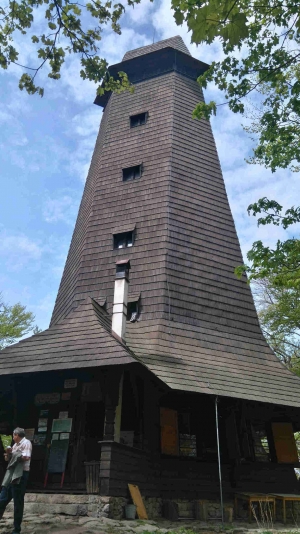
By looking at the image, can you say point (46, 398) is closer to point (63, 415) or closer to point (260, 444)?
point (63, 415)

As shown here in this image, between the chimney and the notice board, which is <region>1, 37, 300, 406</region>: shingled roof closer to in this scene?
the chimney

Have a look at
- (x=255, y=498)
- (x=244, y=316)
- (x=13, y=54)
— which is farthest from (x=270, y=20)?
(x=255, y=498)

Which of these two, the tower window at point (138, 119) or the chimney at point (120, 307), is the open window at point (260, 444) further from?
the tower window at point (138, 119)

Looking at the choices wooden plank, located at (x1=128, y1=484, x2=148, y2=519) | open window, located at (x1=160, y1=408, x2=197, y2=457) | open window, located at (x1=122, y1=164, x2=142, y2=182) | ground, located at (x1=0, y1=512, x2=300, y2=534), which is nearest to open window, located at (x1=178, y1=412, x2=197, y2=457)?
open window, located at (x1=160, y1=408, x2=197, y2=457)

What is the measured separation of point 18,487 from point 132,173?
950cm

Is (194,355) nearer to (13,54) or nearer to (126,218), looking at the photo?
(126,218)

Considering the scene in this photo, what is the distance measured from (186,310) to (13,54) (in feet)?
20.6

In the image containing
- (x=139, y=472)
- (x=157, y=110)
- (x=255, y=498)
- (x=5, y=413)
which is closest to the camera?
(x=139, y=472)

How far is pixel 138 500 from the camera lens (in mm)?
6789

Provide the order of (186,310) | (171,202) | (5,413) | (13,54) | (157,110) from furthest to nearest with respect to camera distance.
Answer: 1. (157,110)
2. (171,202)
3. (186,310)
4. (5,413)
5. (13,54)

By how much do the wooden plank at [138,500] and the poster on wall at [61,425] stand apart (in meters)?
1.50

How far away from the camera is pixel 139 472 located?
7.41 meters

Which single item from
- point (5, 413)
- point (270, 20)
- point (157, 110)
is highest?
point (157, 110)

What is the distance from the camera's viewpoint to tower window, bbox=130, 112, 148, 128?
1396 cm
